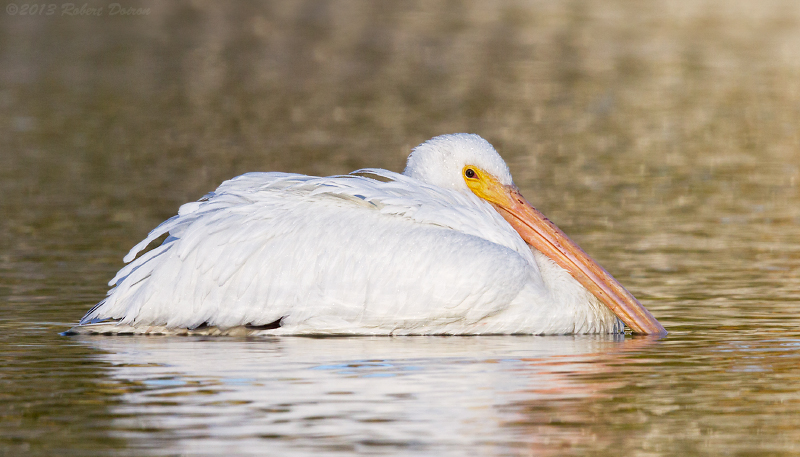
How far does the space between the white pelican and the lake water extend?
17cm

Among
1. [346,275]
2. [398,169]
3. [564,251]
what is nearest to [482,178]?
[564,251]

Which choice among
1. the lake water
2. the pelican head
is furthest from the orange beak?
the lake water

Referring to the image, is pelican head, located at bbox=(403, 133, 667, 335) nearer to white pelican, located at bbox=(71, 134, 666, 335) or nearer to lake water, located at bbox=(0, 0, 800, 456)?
white pelican, located at bbox=(71, 134, 666, 335)

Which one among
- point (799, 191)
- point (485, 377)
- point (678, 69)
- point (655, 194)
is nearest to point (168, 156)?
point (655, 194)

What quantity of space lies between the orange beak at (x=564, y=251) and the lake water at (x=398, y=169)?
7.3 inches

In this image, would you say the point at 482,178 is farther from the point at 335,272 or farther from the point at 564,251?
the point at 335,272

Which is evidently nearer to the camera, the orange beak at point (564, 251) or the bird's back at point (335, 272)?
the bird's back at point (335, 272)

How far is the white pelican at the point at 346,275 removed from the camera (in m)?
7.89

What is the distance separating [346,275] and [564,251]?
4.66 ft

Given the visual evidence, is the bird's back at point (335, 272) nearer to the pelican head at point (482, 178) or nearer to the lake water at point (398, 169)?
the lake water at point (398, 169)

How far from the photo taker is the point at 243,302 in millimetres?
8031

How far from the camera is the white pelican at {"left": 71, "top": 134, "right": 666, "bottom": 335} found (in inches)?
311

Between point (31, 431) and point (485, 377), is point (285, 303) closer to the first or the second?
point (485, 377)

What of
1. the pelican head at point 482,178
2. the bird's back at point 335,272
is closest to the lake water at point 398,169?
the bird's back at point 335,272
